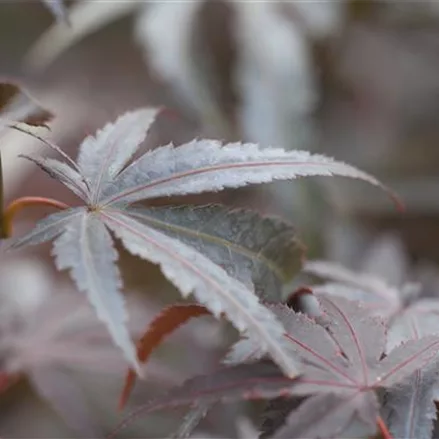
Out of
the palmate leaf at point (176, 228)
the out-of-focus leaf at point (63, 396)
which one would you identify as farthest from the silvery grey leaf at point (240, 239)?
the out-of-focus leaf at point (63, 396)

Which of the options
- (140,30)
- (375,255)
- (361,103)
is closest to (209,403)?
(375,255)

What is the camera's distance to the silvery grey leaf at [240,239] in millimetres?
385

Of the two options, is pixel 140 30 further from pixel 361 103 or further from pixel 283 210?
pixel 361 103

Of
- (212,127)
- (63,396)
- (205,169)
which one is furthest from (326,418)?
(212,127)

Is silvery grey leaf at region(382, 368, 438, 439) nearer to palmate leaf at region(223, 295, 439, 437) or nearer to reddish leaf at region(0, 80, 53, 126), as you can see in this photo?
palmate leaf at region(223, 295, 439, 437)

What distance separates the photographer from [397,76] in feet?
5.87

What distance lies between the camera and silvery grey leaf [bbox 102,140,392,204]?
39cm

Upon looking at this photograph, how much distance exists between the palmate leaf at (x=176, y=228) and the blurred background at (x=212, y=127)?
0.19 metres

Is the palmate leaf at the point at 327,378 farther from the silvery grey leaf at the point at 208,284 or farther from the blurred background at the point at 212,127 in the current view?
the blurred background at the point at 212,127

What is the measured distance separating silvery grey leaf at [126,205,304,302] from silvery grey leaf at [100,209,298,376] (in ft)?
0.05

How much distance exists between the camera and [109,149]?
1.42ft

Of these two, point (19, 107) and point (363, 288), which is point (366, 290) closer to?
point (363, 288)

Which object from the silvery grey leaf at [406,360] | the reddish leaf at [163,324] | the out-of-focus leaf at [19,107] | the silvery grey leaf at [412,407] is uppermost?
the out-of-focus leaf at [19,107]

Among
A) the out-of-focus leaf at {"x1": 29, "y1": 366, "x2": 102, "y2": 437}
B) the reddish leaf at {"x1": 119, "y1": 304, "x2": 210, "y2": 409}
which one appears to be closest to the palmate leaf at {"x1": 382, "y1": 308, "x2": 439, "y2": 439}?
the reddish leaf at {"x1": 119, "y1": 304, "x2": 210, "y2": 409}
